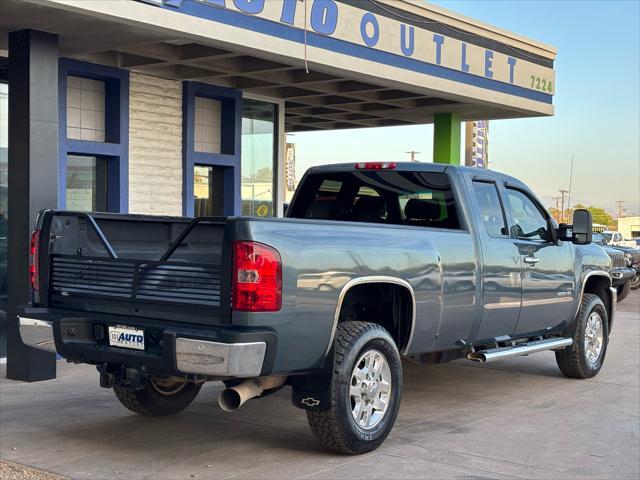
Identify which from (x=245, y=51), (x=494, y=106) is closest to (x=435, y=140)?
(x=494, y=106)

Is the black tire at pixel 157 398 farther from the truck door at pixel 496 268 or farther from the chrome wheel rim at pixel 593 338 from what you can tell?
the chrome wheel rim at pixel 593 338

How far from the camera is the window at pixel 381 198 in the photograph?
7.88 meters

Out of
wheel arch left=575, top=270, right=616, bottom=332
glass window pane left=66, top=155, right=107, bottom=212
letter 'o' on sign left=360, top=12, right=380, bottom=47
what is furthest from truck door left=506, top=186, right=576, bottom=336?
glass window pane left=66, top=155, right=107, bottom=212

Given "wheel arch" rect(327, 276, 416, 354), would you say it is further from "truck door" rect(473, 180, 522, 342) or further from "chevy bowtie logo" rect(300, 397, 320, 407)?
"truck door" rect(473, 180, 522, 342)

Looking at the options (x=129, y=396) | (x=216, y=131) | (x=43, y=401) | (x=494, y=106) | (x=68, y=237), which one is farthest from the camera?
(x=494, y=106)

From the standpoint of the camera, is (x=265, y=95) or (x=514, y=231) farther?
(x=265, y=95)

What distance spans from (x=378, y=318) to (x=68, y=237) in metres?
2.39

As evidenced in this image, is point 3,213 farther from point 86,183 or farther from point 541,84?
point 541,84

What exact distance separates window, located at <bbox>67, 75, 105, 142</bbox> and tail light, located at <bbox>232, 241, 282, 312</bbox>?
22.9 ft

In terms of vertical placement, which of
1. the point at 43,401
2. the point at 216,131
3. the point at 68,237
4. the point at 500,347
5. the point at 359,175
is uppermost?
the point at 216,131

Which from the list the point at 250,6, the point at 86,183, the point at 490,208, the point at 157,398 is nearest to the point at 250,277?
the point at 157,398

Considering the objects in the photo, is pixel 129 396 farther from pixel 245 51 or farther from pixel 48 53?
pixel 245 51

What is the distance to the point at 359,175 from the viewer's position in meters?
8.32

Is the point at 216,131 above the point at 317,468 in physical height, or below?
above
